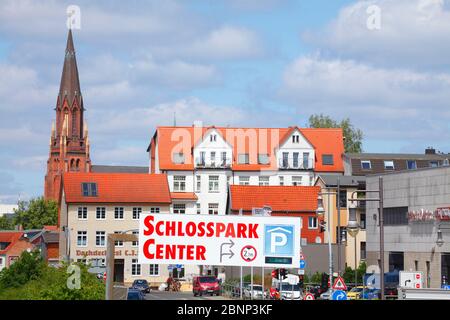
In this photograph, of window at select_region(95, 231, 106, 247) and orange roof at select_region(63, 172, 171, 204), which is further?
orange roof at select_region(63, 172, 171, 204)

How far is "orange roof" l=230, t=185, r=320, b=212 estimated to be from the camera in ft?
335

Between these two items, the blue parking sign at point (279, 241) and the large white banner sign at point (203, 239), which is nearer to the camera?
the large white banner sign at point (203, 239)

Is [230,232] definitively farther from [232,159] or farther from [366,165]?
[232,159]

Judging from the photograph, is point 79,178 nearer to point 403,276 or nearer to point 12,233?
point 12,233

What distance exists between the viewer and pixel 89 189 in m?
107

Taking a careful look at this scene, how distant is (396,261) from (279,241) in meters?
52.7

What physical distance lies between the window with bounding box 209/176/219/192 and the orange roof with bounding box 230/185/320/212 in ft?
29.1

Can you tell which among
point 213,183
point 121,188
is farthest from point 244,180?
point 121,188

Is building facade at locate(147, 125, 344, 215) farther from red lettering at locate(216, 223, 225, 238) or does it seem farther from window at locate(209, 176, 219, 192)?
red lettering at locate(216, 223, 225, 238)

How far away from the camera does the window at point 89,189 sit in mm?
106750

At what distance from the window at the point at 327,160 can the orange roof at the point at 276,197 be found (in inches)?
463

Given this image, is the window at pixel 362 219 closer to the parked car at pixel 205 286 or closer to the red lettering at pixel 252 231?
the parked car at pixel 205 286

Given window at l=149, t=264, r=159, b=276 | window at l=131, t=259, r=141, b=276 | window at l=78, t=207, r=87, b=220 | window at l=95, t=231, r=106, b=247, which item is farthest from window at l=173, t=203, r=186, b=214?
window at l=131, t=259, r=141, b=276

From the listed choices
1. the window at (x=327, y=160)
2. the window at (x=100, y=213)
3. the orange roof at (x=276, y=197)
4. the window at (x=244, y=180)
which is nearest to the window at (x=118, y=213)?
the window at (x=100, y=213)
